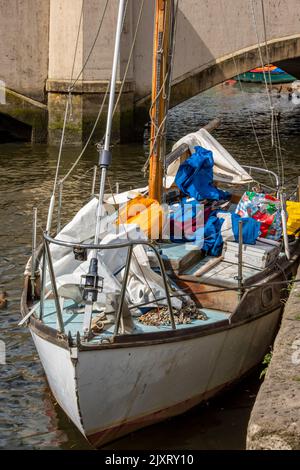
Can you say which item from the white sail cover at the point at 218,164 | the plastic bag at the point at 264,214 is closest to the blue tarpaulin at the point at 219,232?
the plastic bag at the point at 264,214

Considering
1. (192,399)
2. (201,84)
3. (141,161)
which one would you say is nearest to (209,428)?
(192,399)

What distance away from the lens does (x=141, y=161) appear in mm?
27500

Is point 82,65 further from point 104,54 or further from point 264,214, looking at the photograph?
point 264,214

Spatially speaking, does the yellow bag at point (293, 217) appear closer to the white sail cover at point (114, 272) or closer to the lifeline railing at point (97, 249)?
the white sail cover at point (114, 272)

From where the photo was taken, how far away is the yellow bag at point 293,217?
14.5 m

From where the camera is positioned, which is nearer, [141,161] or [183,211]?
[183,211]

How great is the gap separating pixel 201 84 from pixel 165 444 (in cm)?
2117

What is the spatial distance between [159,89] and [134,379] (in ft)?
15.9

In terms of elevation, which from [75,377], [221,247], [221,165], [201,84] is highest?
[201,84]

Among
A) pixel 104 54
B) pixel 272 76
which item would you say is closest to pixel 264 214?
pixel 104 54

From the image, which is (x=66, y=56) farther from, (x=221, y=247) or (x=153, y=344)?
(x=153, y=344)

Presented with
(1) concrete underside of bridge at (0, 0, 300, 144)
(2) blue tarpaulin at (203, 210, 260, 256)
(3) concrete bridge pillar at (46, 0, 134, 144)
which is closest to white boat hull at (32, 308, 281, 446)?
(2) blue tarpaulin at (203, 210, 260, 256)

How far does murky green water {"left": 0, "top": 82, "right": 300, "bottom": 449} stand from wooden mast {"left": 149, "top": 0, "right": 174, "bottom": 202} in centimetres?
316

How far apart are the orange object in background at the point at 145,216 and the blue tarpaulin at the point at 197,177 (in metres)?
1.04
